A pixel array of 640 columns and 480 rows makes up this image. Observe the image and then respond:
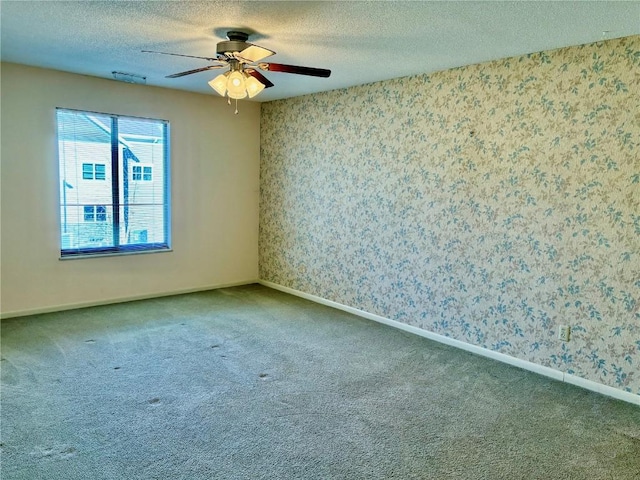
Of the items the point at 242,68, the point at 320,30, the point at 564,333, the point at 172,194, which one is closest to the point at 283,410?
the point at 564,333

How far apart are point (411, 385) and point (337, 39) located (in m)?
2.39

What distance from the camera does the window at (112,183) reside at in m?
4.53

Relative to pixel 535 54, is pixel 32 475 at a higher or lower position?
lower

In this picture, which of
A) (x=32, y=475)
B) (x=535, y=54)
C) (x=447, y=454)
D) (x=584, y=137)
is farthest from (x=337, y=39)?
(x=32, y=475)

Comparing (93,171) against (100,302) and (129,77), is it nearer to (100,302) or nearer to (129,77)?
(129,77)

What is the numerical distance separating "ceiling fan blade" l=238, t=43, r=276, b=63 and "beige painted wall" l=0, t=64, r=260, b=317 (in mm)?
2405

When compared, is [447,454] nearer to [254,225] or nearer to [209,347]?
[209,347]

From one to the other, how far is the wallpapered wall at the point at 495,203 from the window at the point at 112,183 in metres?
1.67

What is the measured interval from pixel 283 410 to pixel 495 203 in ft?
7.22

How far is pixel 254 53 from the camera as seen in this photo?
9.38ft

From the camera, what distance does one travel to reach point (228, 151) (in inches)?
220

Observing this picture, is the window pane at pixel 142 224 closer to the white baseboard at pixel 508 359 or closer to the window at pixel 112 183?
the window at pixel 112 183

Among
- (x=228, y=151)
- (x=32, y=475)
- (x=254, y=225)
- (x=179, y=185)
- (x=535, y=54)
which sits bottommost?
(x=32, y=475)

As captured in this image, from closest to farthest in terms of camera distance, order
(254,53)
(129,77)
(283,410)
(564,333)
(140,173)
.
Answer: (283,410) < (254,53) < (564,333) < (129,77) < (140,173)
